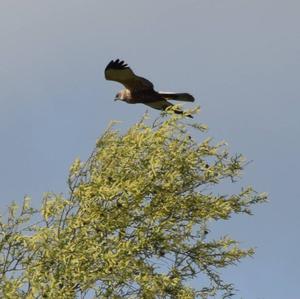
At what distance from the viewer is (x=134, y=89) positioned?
2164 centimetres

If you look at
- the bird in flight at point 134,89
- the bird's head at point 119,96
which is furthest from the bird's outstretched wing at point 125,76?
the bird's head at point 119,96

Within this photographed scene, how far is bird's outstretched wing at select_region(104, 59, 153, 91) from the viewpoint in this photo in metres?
20.0

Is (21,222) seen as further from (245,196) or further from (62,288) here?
(245,196)

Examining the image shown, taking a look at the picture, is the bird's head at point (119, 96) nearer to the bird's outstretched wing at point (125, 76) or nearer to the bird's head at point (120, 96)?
the bird's head at point (120, 96)

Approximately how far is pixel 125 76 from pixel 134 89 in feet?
2.85

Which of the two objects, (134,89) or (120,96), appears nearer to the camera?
(134,89)

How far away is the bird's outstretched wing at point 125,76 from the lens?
2005 centimetres

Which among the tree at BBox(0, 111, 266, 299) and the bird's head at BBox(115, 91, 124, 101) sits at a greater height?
the bird's head at BBox(115, 91, 124, 101)

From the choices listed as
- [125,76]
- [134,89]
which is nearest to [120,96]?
[134,89]

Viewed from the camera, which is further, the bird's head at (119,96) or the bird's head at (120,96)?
the bird's head at (119,96)

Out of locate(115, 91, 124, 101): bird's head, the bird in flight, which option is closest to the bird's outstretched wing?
the bird in flight

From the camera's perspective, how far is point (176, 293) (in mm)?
15336

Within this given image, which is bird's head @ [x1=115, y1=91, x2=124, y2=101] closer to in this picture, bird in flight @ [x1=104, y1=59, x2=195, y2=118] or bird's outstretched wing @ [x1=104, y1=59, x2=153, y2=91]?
bird in flight @ [x1=104, y1=59, x2=195, y2=118]

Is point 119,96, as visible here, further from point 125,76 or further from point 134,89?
point 125,76
